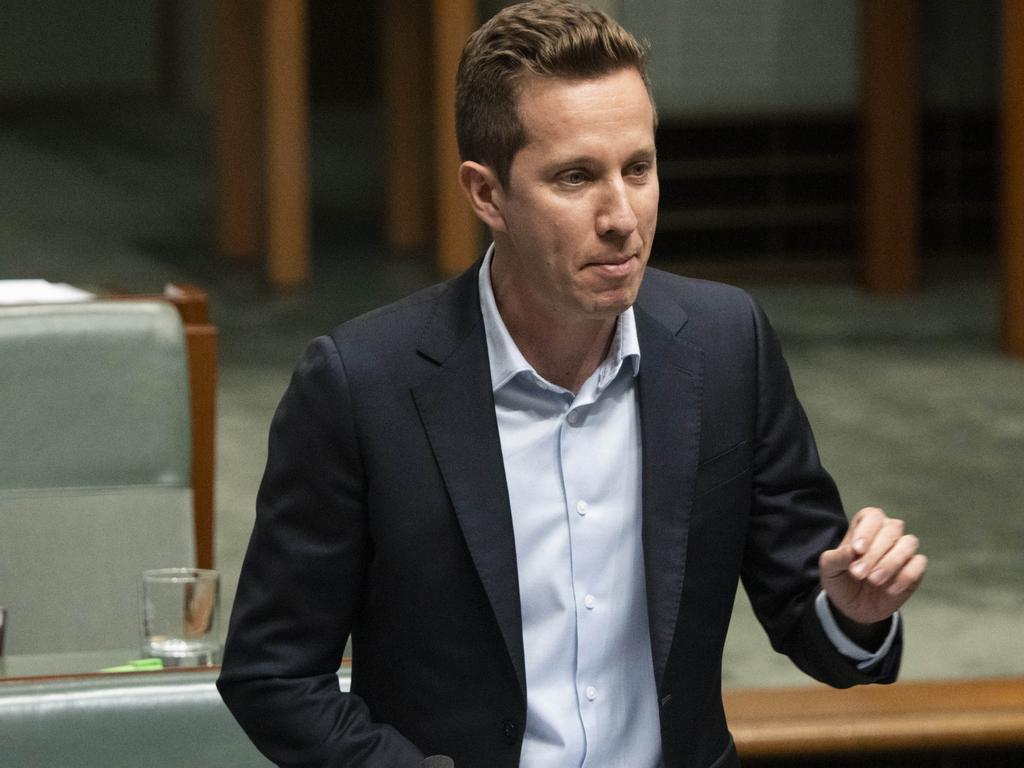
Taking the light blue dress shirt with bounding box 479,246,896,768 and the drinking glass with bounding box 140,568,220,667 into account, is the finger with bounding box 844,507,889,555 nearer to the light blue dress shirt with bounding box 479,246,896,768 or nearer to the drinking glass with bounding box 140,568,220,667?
the light blue dress shirt with bounding box 479,246,896,768

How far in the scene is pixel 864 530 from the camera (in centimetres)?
126

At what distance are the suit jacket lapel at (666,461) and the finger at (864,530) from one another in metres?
0.15

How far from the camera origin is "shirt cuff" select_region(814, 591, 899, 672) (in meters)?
1.35

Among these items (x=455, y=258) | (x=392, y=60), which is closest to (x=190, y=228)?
(x=392, y=60)

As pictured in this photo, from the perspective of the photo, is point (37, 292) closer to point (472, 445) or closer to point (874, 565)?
point (472, 445)

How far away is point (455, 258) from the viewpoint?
24.2 ft

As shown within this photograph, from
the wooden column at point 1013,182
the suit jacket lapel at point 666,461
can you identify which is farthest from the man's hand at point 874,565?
the wooden column at point 1013,182

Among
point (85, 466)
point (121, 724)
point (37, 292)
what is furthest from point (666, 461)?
point (37, 292)

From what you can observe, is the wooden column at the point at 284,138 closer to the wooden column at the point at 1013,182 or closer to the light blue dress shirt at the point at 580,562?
the wooden column at the point at 1013,182

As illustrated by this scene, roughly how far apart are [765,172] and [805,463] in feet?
22.2

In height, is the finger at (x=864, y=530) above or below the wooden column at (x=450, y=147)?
above

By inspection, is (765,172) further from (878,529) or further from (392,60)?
(878,529)

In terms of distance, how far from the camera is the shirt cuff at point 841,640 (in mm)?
1354

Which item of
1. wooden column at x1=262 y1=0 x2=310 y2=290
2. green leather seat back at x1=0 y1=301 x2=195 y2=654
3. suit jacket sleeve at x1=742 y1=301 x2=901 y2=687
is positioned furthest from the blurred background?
suit jacket sleeve at x1=742 y1=301 x2=901 y2=687
